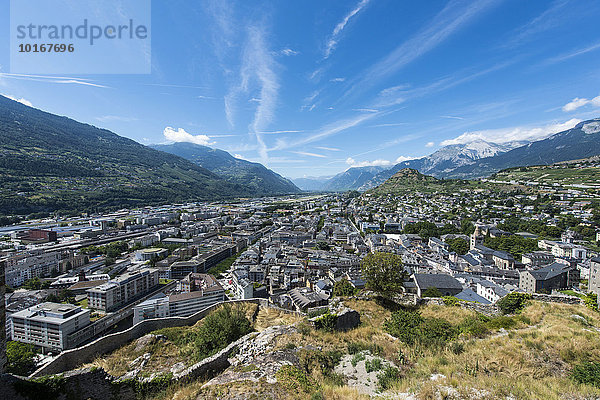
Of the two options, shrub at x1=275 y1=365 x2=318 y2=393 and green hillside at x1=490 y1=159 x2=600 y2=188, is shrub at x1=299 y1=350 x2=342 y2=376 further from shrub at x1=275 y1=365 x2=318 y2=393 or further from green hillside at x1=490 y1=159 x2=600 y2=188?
green hillside at x1=490 y1=159 x2=600 y2=188

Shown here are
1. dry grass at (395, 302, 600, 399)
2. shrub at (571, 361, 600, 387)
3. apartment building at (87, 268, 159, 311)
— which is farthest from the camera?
apartment building at (87, 268, 159, 311)

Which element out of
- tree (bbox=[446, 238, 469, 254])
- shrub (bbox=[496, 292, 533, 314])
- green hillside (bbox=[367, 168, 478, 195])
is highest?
green hillside (bbox=[367, 168, 478, 195])

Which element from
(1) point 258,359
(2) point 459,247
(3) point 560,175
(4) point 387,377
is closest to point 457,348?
(4) point 387,377

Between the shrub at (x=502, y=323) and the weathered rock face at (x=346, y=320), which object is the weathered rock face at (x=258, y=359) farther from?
the shrub at (x=502, y=323)

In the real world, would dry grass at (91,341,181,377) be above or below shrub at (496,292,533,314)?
below

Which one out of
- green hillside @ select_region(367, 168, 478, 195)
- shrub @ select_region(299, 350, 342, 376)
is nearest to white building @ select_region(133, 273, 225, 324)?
shrub @ select_region(299, 350, 342, 376)

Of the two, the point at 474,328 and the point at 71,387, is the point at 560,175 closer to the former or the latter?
the point at 474,328

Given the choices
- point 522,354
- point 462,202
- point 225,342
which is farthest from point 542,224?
point 225,342
